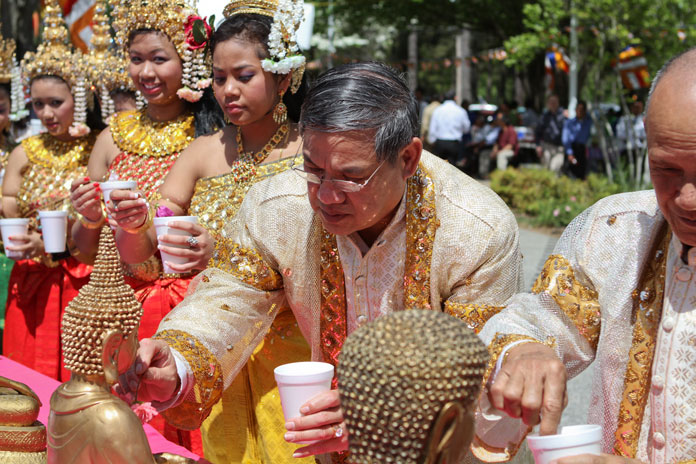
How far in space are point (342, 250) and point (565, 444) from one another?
1.08 m

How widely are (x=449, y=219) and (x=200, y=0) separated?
190 cm

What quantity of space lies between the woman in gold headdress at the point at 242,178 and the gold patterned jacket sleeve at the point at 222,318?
28cm

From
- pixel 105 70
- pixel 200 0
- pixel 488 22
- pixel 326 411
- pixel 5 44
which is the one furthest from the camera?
pixel 488 22

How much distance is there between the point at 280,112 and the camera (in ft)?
9.69

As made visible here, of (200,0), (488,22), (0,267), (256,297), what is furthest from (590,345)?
(488,22)

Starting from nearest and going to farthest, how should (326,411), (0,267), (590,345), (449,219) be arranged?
(326,411)
(590,345)
(449,219)
(0,267)

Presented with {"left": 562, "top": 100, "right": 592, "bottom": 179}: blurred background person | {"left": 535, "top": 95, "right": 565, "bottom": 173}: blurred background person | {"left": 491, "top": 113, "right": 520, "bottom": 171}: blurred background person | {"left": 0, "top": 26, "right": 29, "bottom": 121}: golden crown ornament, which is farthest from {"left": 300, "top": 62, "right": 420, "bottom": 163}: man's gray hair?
{"left": 491, "top": 113, "right": 520, "bottom": 171}: blurred background person

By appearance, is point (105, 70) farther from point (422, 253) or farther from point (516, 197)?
point (516, 197)

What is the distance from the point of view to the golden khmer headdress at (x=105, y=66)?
4250mm

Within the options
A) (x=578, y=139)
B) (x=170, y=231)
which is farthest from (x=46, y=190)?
(x=578, y=139)

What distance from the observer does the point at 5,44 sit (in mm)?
5457

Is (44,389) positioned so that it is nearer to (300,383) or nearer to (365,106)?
(300,383)

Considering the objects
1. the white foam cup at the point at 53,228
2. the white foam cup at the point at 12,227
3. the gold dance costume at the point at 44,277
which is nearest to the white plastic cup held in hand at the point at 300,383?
the white foam cup at the point at 53,228

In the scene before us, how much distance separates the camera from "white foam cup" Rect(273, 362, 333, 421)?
1522mm
